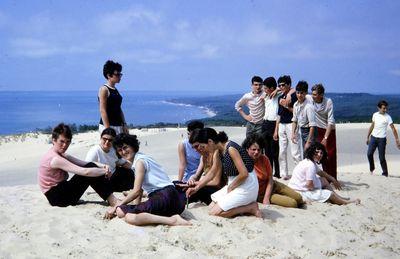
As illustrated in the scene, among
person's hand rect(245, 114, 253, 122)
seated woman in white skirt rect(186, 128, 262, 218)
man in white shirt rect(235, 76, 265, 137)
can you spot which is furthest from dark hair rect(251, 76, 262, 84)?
seated woman in white skirt rect(186, 128, 262, 218)

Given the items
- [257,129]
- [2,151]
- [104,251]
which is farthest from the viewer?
[2,151]

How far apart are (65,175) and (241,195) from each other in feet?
7.09

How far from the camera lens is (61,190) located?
19.7ft

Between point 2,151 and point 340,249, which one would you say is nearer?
point 340,249

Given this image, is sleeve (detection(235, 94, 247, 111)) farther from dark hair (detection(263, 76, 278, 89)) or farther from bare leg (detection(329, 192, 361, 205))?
bare leg (detection(329, 192, 361, 205))

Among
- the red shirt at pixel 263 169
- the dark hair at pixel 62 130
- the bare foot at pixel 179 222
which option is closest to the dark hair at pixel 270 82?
the red shirt at pixel 263 169

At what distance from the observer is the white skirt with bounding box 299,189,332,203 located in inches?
266

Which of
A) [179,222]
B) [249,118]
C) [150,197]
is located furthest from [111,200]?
[249,118]

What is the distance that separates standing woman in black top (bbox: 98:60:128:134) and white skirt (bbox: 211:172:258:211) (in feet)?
6.44

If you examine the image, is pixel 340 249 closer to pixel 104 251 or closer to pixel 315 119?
pixel 104 251

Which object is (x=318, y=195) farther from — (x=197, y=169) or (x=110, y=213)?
(x=110, y=213)

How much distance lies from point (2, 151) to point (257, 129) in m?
11.9

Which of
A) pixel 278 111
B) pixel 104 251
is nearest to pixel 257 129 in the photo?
pixel 278 111

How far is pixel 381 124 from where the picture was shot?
9492mm
